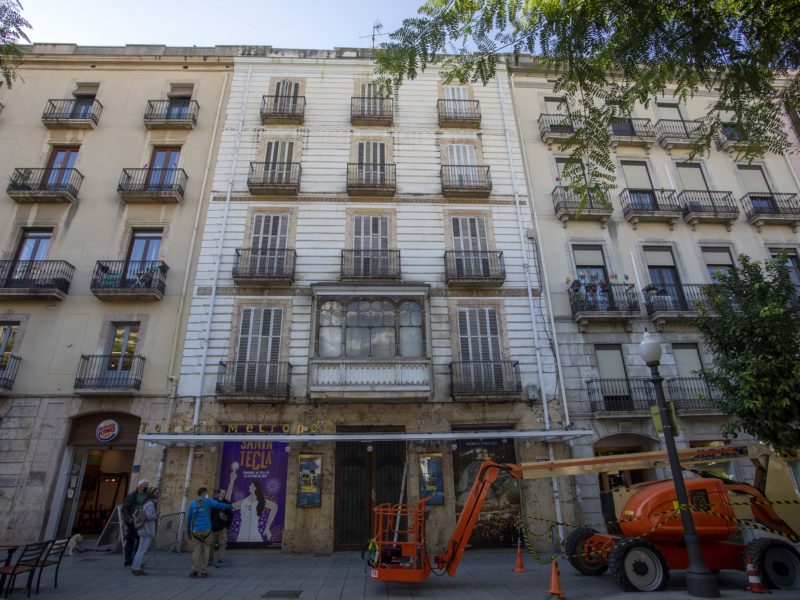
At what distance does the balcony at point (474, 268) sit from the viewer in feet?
51.3

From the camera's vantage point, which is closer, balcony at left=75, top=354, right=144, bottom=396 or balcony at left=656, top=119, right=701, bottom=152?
balcony at left=75, top=354, right=144, bottom=396

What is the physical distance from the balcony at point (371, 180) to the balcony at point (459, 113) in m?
3.34

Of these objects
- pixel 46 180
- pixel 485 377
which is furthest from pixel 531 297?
pixel 46 180

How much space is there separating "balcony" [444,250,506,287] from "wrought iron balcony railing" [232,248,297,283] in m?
5.58

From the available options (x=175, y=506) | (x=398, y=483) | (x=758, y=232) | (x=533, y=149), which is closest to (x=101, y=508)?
(x=175, y=506)

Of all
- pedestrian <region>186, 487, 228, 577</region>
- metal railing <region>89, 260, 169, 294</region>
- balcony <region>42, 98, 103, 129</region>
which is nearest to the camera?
pedestrian <region>186, 487, 228, 577</region>

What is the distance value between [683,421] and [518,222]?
8782mm

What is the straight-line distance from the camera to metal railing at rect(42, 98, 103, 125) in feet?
58.4

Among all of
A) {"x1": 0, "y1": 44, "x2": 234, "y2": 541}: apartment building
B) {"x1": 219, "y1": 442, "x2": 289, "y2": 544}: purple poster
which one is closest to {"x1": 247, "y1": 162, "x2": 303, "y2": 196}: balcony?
{"x1": 0, "y1": 44, "x2": 234, "y2": 541}: apartment building

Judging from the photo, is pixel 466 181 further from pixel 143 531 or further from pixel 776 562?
pixel 143 531

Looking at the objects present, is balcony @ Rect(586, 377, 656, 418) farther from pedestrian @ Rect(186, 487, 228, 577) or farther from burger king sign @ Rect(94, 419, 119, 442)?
burger king sign @ Rect(94, 419, 119, 442)

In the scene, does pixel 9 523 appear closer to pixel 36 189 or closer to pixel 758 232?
pixel 36 189

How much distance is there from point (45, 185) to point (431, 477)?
17518 mm

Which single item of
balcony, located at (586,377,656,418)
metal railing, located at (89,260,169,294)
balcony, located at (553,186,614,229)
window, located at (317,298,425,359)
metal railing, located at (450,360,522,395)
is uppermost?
balcony, located at (553,186,614,229)
